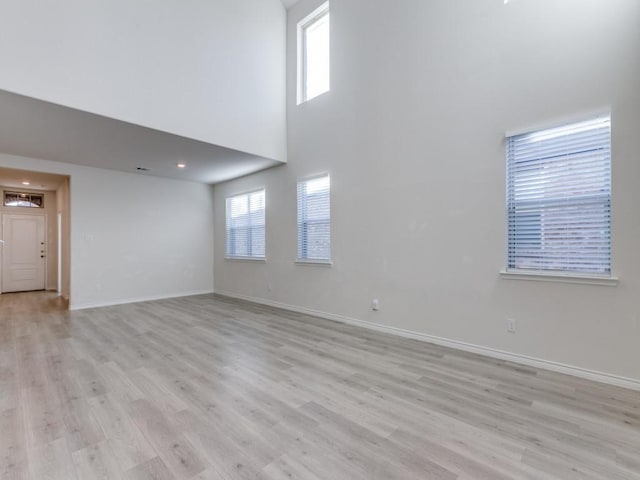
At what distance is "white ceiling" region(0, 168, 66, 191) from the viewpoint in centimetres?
558

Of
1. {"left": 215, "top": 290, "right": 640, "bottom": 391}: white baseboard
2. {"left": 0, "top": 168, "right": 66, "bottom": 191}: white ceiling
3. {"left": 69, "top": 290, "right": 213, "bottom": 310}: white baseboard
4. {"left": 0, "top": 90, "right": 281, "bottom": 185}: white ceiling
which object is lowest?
{"left": 69, "top": 290, "right": 213, "bottom": 310}: white baseboard

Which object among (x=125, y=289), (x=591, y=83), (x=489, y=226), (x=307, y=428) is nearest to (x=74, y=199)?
(x=125, y=289)

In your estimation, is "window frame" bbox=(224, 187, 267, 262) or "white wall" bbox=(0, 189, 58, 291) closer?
"window frame" bbox=(224, 187, 267, 262)

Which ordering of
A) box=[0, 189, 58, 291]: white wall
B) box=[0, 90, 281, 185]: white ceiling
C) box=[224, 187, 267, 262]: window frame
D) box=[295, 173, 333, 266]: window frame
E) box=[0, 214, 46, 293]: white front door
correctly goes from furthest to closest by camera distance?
box=[0, 189, 58, 291]: white wall, box=[0, 214, 46, 293]: white front door, box=[224, 187, 267, 262]: window frame, box=[295, 173, 333, 266]: window frame, box=[0, 90, 281, 185]: white ceiling

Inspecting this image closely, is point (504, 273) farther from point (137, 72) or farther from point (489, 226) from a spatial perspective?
point (137, 72)

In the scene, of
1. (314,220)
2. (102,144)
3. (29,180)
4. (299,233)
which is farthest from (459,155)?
(29,180)

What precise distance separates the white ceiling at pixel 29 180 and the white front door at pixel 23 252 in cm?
85

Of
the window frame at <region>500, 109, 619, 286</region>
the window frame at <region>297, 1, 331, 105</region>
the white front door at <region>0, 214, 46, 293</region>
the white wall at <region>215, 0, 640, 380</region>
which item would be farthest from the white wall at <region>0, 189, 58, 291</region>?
the window frame at <region>500, 109, 619, 286</region>

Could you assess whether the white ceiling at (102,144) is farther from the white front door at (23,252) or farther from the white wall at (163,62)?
the white front door at (23,252)

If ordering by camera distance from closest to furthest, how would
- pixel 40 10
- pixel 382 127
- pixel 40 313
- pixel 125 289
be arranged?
pixel 40 10, pixel 382 127, pixel 40 313, pixel 125 289

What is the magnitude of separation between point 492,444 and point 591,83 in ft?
9.79

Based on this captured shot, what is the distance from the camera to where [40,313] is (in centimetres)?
525

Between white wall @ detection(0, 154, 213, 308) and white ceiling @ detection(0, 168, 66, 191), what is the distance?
25.2 inches

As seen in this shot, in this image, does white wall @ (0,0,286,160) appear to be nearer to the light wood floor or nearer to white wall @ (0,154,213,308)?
the light wood floor
